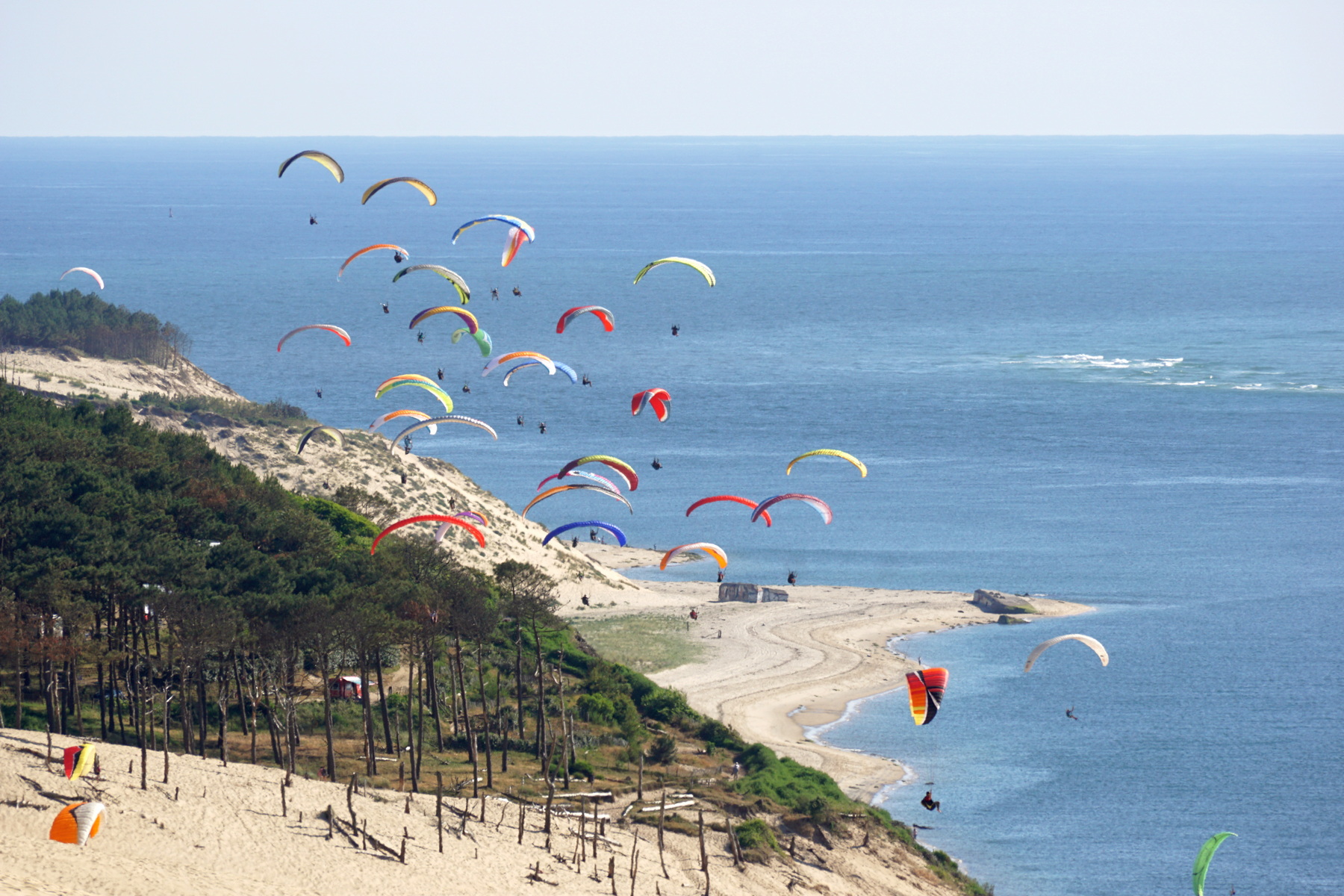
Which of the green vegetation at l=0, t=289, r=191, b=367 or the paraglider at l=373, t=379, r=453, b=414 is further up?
the green vegetation at l=0, t=289, r=191, b=367

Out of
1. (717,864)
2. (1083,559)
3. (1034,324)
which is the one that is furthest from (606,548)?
(1034,324)

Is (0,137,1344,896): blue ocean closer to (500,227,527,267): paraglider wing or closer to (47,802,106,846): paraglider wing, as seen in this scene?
(500,227,527,267): paraglider wing

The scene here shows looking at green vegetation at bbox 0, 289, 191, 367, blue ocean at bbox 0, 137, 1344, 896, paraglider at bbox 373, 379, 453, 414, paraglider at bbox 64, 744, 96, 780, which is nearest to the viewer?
paraglider at bbox 64, 744, 96, 780

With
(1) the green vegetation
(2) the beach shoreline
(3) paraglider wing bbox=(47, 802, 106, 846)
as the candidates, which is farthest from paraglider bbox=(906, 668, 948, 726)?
(1) the green vegetation

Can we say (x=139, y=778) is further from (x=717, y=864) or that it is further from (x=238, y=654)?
(x=717, y=864)

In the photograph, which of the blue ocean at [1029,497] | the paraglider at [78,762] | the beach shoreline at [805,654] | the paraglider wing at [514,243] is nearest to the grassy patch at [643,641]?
the beach shoreline at [805,654]

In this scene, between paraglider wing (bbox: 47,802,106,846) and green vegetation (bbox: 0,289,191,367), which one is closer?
paraglider wing (bbox: 47,802,106,846)
